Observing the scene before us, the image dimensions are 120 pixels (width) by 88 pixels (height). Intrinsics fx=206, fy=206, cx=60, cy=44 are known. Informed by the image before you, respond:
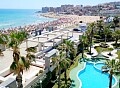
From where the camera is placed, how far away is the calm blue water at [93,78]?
82.1 feet

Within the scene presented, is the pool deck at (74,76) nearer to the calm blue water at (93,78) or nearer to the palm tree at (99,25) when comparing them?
the calm blue water at (93,78)

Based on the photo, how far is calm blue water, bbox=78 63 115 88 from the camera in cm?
2503

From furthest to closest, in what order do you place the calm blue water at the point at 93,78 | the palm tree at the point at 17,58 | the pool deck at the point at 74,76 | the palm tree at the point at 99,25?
1. the palm tree at the point at 99,25
2. the calm blue water at the point at 93,78
3. the pool deck at the point at 74,76
4. the palm tree at the point at 17,58

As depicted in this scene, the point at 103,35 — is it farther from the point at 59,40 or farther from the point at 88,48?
the point at 59,40

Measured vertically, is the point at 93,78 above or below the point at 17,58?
below

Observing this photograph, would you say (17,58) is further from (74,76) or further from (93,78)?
(93,78)

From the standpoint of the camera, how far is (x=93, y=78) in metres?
27.4

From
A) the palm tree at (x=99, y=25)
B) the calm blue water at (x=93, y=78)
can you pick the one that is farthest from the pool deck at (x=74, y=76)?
the palm tree at (x=99, y=25)

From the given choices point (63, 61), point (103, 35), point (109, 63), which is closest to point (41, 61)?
point (63, 61)

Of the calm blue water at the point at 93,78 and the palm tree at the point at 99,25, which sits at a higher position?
the palm tree at the point at 99,25

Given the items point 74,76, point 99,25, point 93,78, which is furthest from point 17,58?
point 99,25

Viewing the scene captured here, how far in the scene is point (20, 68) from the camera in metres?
12.7

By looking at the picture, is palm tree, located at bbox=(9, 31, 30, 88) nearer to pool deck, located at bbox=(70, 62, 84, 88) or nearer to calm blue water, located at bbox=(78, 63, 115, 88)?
pool deck, located at bbox=(70, 62, 84, 88)

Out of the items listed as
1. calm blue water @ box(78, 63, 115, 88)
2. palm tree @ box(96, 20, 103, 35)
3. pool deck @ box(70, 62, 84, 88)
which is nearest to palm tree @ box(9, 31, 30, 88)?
pool deck @ box(70, 62, 84, 88)
